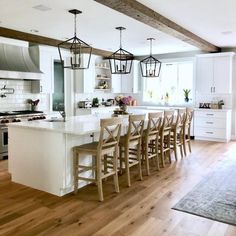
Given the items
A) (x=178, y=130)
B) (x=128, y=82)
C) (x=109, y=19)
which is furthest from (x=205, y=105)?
(x=109, y=19)

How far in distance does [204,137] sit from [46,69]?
15.3ft

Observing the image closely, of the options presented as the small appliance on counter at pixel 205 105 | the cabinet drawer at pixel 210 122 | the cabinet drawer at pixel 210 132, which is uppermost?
the small appliance on counter at pixel 205 105

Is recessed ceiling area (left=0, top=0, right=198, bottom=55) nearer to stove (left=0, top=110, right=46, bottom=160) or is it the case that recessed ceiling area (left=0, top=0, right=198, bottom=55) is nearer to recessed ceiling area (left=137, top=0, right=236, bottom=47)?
recessed ceiling area (left=137, top=0, right=236, bottom=47)

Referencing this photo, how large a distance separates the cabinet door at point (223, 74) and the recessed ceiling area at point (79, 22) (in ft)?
4.31

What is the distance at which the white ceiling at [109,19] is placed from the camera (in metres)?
3.96

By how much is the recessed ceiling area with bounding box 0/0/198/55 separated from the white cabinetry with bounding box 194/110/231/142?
2.10 metres

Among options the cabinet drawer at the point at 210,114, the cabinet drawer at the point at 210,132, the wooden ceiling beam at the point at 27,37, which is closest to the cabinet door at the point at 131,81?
the cabinet drawer at the point at 210,114

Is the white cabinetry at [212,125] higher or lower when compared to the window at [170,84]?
lower

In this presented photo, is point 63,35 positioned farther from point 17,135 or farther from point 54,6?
point 17,135

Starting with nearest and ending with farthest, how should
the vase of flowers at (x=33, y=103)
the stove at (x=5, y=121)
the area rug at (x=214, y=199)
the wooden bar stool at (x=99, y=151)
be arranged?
the area rug at (x=214, y=199), the wooden bar stool at (x=99, y=151), the stove at (x=5, y=121), the vase of flowers at (x=33, y=103)

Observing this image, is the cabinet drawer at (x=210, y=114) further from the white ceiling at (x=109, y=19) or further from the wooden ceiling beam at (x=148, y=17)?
the wooden ceiling beam at (x=148, y=17)

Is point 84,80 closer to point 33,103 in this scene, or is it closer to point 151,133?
point 33,103

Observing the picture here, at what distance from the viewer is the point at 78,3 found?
3885 mm

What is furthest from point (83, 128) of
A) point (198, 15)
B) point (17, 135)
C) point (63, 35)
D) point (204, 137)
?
point (204, 137)
